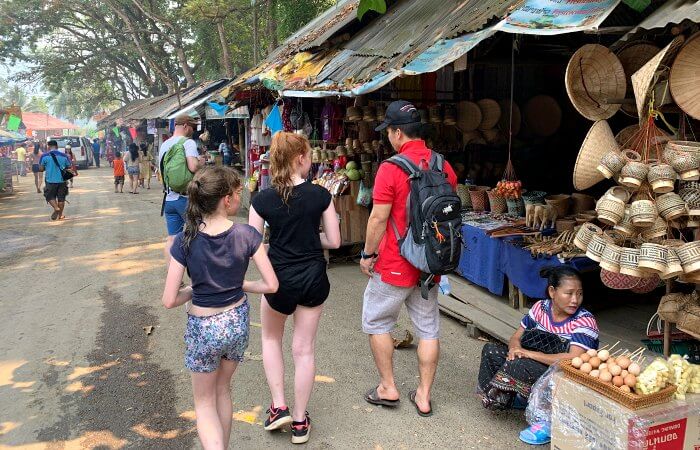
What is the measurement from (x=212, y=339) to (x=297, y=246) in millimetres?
789

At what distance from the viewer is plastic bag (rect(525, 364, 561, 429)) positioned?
335 cm

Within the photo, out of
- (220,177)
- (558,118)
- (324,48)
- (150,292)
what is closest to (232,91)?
(324,48)

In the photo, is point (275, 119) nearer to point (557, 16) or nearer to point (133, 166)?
point (557, 16)

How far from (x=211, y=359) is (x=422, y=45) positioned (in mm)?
3419

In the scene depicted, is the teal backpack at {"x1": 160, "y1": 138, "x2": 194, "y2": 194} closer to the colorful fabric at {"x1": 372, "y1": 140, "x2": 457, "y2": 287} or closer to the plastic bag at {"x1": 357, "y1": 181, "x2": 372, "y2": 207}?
the plastic bag at {"x1": 357, "y1": 181, "x2": 372, "y2": 207}

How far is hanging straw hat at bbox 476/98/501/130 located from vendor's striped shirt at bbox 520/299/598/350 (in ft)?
13.3

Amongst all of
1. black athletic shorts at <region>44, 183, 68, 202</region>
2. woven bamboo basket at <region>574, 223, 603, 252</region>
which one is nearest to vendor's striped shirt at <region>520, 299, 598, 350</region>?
woven bamboo basket at <region>574, 223, 603, 252</region>

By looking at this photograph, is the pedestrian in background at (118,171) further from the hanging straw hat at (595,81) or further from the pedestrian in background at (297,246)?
the hanging straw hat at (595,81)

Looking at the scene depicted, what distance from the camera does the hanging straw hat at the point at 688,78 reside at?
3.04 m

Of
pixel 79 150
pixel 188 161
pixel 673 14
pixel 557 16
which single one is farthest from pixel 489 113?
pixel 79 150

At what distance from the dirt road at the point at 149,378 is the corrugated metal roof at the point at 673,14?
2.53 metres

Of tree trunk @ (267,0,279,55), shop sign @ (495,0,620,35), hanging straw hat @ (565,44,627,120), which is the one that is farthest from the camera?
tree trunk @ (267,0,279,55)

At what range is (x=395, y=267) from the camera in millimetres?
3596

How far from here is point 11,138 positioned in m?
20.4
